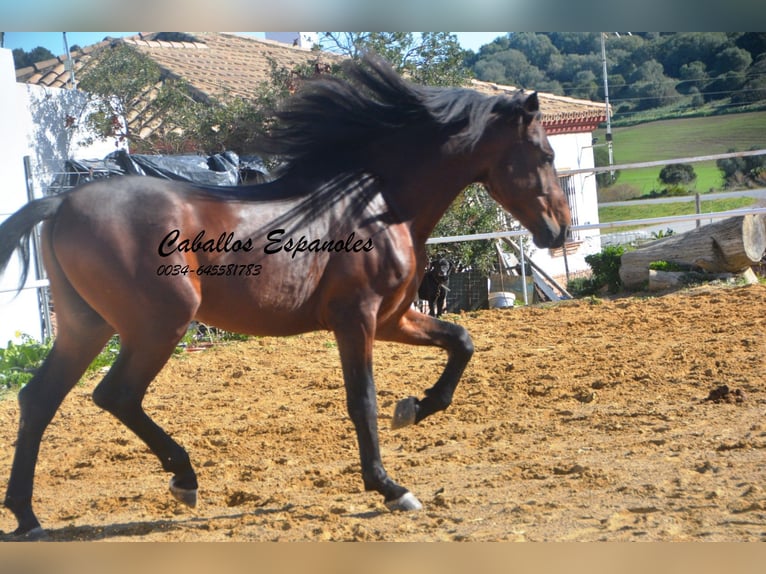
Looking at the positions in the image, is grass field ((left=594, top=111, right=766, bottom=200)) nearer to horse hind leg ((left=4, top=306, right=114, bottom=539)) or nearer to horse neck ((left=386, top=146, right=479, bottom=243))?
horse neck ((left=386, top=146, right=479, bottom=243))

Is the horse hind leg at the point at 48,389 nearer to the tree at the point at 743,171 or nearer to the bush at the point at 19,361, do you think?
the bush at the point at 19,361

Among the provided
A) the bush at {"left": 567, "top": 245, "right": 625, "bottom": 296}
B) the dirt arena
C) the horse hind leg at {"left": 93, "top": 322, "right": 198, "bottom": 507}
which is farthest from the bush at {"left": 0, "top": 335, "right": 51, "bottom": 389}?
the bush at {"left": 567, "top": 245, "right": 625, "bottom": 296}

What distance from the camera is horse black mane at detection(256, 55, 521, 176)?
4.35 m

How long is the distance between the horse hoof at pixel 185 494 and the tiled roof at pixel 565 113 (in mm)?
10898

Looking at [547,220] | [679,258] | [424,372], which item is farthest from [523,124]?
[679,258]

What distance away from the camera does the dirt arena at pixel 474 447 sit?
3.73 meters

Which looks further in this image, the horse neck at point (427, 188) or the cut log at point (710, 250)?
the cut log at point (710, 250)

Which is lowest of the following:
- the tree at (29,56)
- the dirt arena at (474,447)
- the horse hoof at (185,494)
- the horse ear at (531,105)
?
the dirt arena at (474,447)

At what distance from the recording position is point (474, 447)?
4980mm

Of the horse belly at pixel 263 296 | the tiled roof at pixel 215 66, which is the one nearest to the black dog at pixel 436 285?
the tiled roof at pixel 215 66

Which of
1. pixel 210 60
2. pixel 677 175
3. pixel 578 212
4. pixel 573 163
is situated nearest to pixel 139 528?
pixel 578 212

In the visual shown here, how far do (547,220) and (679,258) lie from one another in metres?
7.02

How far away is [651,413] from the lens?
5406 mm

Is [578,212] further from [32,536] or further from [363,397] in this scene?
[32,536]
